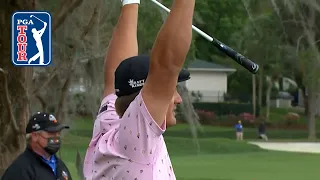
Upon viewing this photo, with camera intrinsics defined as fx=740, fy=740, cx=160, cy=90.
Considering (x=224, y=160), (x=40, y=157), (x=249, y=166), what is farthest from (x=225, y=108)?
(x=40, y=157)

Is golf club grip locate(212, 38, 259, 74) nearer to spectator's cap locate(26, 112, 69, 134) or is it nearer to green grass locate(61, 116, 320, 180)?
spectator's cap locate(26, 112, 69, 134)

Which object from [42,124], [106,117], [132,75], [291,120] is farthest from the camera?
[291,120]

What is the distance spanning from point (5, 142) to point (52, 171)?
1.76 meters

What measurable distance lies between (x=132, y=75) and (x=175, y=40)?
0.76ft

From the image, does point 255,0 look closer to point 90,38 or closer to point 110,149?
point 90,38

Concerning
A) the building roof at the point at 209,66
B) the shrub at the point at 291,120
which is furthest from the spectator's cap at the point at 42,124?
the building roof at the point at 209,66

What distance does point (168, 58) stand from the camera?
211 cm

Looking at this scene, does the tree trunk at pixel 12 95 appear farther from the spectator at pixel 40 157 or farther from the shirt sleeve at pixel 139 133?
the shirt sleeve at pixel 139 133

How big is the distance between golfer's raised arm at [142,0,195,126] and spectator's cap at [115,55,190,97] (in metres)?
0.12

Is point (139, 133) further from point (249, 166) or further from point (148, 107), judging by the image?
point (249, 166)

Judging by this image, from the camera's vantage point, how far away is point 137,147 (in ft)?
7.17

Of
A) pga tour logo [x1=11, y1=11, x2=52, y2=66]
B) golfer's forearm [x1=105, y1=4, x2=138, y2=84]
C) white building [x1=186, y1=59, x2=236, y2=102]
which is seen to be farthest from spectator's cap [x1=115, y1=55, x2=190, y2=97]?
white building [x1=186, y1=59, x2=236, y2=102]

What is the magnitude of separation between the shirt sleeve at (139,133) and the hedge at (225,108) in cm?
4436

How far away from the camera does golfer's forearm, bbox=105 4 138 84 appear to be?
2941mm
